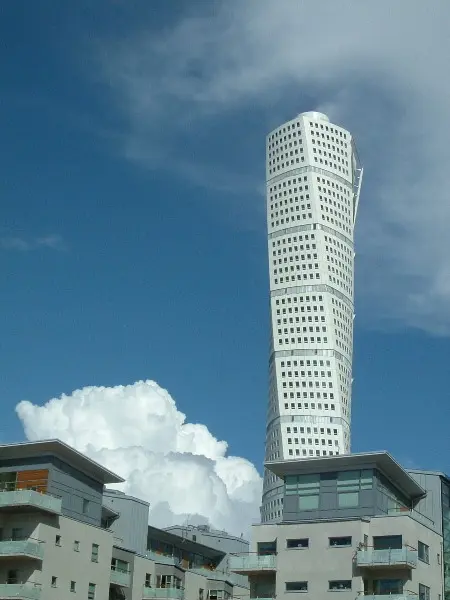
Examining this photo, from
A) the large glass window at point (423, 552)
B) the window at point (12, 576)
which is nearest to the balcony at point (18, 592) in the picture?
the window at point (12, 576)

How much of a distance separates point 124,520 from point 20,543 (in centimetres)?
2176

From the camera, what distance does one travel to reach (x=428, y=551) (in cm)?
7550

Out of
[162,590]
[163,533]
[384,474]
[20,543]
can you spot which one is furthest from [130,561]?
[384,474]

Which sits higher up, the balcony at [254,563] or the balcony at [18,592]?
the balcony at [254,563]

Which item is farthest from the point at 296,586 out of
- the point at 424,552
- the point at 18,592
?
the point at 18,592

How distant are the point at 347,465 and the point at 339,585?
338 inches

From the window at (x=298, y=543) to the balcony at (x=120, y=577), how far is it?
55.1 feet

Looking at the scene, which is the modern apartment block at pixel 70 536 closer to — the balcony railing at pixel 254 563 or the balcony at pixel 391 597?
the balcony railing at pixel 254 563

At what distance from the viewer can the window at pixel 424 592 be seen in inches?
2864

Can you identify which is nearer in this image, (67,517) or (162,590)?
(67,517)

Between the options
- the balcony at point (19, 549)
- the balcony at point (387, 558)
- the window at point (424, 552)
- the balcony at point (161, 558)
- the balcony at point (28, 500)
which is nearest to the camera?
the balcony at point (387, 558)

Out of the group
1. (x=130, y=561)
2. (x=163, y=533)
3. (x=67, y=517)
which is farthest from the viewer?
(x=163, y=533)

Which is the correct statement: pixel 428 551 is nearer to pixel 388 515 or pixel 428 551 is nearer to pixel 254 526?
pixel 388 515

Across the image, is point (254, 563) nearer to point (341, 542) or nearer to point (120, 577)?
point (341, 542)
